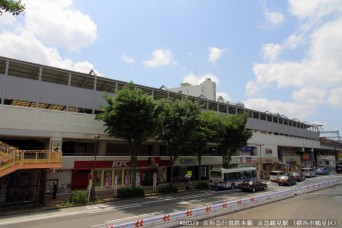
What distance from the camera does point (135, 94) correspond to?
2744 centimetres

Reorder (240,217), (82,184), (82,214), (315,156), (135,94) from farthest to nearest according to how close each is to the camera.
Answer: (315,156)
(82,184)
(135,94)
(82,214)
(240,217)

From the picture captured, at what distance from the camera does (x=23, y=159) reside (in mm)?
21984

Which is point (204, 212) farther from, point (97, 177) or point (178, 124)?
point (97, 177)

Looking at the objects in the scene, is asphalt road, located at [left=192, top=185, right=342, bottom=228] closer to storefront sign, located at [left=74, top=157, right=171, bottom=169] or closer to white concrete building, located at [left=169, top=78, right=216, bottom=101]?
storefront sign, located at [left=74, top=157, right=171, bottom=169]

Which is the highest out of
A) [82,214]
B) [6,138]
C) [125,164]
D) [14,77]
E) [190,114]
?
[14,77]

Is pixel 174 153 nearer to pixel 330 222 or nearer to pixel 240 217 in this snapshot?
pixel 240 217

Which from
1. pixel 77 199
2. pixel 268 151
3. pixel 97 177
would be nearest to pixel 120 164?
pixel 97 177

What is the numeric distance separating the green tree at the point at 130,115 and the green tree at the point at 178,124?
3.31 metres

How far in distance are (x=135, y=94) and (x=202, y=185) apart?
1602 centimetres

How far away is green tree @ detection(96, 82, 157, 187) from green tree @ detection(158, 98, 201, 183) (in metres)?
3.31

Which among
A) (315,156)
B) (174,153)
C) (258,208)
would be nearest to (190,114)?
(174,153)

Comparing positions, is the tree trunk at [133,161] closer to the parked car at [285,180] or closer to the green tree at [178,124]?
the green tree at [178,124]

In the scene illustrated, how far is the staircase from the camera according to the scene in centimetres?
2116

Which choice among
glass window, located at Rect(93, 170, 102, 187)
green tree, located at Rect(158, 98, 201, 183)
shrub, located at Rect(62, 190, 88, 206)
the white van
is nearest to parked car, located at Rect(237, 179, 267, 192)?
green tree, located at Rect(158, 98, 201, 183)
